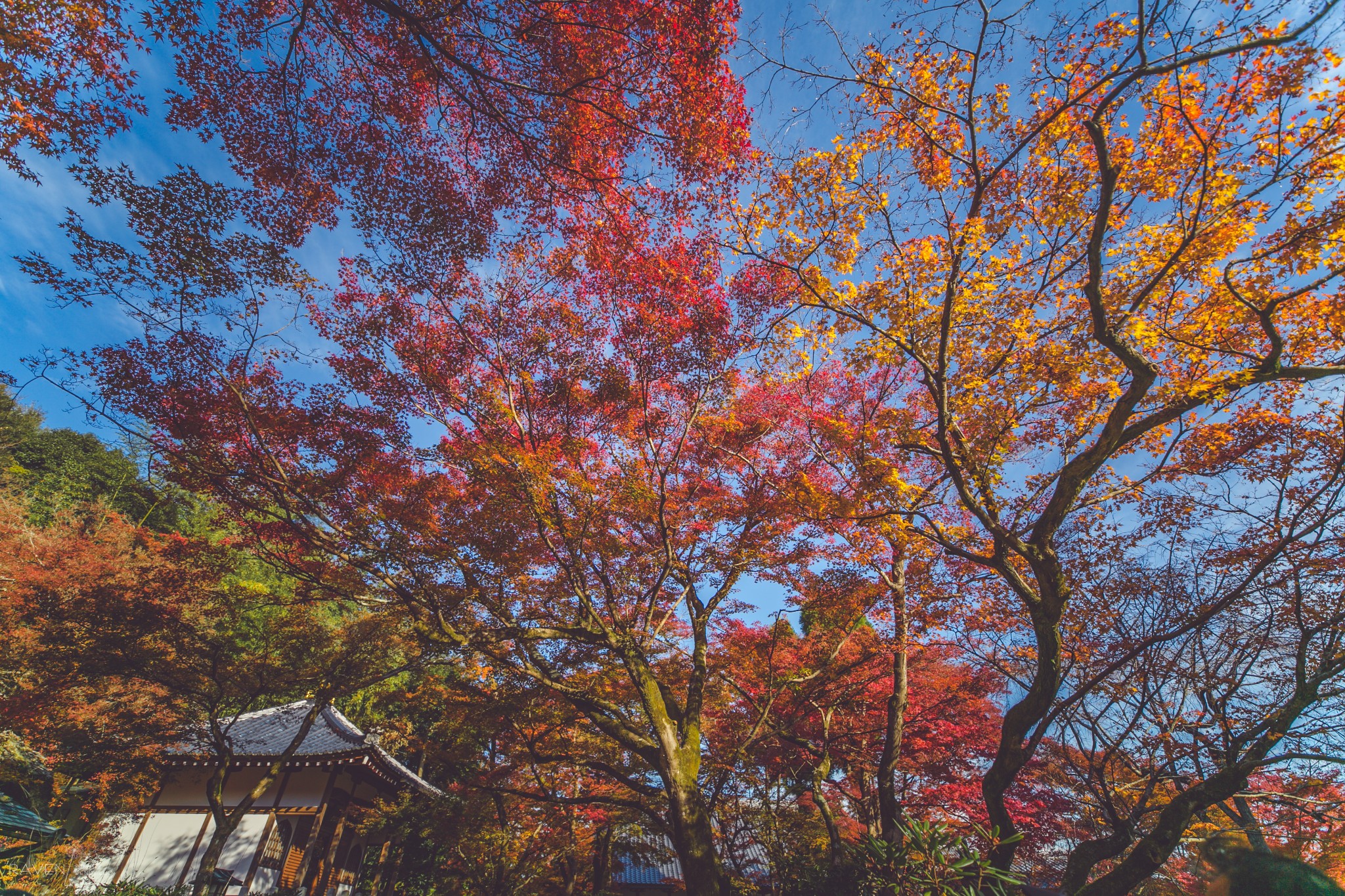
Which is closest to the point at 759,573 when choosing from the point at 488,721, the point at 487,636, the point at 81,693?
the point at 487,636

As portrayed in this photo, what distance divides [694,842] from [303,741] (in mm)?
11152

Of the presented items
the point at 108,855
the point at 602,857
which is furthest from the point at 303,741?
the point at 602,857

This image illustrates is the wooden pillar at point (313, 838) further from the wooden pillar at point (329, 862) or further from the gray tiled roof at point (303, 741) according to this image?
the gray tiled roof at point (303, 741)

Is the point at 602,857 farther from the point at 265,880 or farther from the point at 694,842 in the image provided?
the point at 265,880

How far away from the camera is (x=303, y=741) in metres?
12.0

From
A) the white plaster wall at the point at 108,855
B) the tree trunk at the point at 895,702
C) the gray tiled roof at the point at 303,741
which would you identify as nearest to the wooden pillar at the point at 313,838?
the gray tiled roof at the point at 303,741

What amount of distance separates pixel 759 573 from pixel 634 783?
3.48 metres

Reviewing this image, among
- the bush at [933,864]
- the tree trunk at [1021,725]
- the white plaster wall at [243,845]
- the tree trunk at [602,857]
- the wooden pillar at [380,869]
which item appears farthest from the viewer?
the wooden pillar at [380,869]

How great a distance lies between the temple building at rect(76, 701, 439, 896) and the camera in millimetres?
10742

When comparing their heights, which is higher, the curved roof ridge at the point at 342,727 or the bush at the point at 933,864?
the curved roof ridge at the point at 342,727

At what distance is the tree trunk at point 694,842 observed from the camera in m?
5.39

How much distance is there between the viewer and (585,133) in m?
4.81

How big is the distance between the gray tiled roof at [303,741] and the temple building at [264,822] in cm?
4

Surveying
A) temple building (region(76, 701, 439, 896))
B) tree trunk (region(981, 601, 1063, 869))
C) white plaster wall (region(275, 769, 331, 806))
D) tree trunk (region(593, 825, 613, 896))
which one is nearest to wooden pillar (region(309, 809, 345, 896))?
temple building (region(76, 701, 439, 896))
